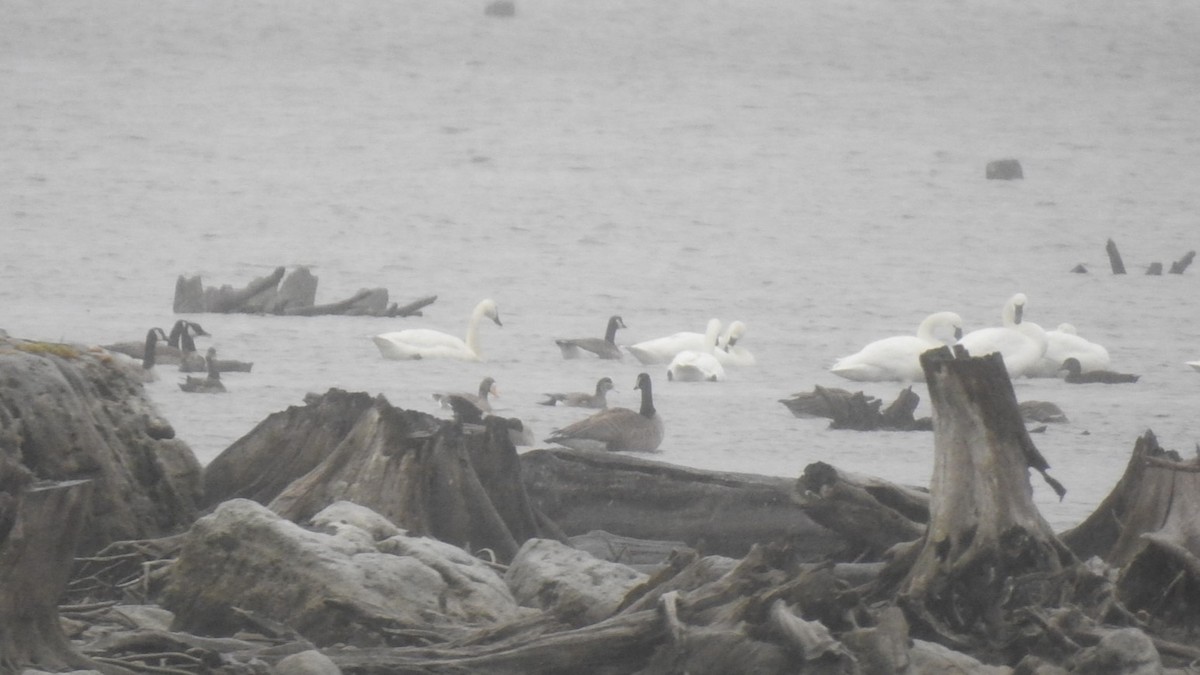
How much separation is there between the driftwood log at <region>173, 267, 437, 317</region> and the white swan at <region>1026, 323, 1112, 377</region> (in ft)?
18.0


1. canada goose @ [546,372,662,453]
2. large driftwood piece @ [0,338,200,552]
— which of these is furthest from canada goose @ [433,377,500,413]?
large driftwood piece @ [0,338,200,552]

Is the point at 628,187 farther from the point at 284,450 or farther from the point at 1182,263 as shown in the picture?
the point at 284,450

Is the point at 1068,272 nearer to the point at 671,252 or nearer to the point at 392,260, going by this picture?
the point at 671,252

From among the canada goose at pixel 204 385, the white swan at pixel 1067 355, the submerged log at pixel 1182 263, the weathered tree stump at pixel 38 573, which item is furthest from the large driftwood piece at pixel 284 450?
the submerged log at pixel 1182 263

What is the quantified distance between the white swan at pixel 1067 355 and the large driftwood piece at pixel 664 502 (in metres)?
7.89

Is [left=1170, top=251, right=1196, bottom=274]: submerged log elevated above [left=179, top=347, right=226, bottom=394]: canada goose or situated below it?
above

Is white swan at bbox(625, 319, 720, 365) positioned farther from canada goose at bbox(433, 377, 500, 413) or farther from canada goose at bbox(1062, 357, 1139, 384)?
canada goose at bbox(1062, 357, 1139, 384)

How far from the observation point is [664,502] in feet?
22.5

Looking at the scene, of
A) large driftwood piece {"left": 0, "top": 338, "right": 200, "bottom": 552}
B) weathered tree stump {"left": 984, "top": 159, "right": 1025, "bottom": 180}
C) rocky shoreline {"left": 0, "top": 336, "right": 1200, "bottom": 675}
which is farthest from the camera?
weathered tree stump {"left": 984, "top": 159, "right": 1025, "bottom": 180}

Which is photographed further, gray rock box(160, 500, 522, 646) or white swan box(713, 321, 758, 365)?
white swan box(713, 321, 758, 365)

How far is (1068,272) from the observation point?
20.6m

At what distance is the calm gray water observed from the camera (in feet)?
45.1

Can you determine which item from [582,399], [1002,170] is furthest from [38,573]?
[1002,170]

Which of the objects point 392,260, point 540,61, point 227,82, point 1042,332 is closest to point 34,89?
point 227,82
